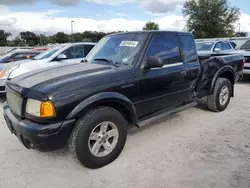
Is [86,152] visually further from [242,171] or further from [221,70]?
[221,70]

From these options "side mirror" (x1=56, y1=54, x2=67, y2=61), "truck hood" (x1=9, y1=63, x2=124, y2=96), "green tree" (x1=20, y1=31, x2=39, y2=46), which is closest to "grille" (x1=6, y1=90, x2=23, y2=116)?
"truck hood" (x1=9, y1=63, x2=124, y2=96)

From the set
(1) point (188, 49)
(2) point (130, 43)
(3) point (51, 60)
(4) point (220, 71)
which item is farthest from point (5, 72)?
(4) point (220, 71)

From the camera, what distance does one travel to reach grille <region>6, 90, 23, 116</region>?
2.98 meters

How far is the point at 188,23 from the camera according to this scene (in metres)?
41.4

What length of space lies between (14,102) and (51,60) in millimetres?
4177

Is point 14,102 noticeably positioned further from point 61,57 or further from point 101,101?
point 61,57

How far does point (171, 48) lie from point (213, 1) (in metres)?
41.8

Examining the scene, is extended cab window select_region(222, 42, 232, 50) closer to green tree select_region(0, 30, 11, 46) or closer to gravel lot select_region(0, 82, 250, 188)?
gravel lot select_region(0, 82, 250, 188)

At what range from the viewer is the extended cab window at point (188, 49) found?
437 cm

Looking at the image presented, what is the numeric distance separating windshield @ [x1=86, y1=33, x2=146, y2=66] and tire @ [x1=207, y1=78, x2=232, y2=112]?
2.40m

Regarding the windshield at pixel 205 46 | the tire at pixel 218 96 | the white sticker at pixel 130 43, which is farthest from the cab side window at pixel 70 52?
the windshield at pixel 205 46

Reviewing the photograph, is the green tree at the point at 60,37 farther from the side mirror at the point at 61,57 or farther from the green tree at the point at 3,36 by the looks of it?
the side mirror at the point at 61,57

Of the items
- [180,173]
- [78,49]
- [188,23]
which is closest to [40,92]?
[180,173]

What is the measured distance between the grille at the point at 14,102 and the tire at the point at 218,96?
4008mm
